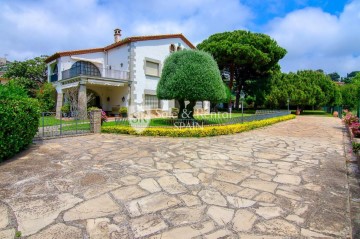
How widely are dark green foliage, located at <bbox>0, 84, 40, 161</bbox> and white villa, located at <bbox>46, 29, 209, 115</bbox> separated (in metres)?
10.5

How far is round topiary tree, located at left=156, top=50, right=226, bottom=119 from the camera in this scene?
10.9 meters

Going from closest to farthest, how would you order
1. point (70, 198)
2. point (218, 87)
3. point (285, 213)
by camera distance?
point (285, 213) < point (70, 198) < point (218, 87)

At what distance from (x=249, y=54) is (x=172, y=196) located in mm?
22345

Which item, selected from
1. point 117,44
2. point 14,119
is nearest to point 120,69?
point 117,44

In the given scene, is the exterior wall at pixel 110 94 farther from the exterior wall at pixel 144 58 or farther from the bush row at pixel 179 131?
the bush row at pixel 179 131

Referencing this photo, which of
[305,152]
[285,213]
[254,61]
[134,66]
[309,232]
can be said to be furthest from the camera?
[254,61]

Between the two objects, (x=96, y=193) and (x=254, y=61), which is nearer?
(x=96, y=193)

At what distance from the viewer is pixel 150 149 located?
6.73 m

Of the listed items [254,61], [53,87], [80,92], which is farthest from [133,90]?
[254,61]

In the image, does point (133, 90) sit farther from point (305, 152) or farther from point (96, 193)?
point (96, 193)

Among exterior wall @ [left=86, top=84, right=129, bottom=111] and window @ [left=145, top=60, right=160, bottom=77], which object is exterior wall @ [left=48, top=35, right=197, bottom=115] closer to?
exterior wall @ [left=86, top=84, right=129, bottom=111]

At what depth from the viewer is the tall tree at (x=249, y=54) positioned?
76.9ft

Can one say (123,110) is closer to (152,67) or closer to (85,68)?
(152,67)

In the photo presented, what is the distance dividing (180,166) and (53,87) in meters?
18.8
